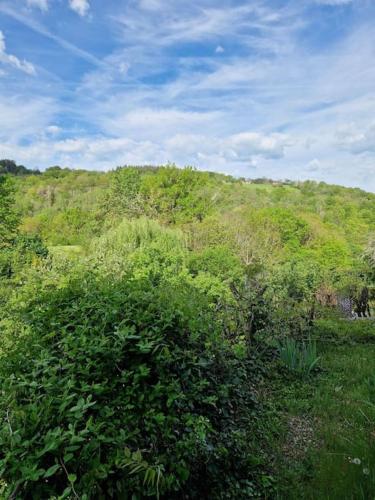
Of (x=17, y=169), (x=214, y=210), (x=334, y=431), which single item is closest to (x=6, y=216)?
(x=214, y=210)

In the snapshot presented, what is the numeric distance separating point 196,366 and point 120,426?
1.84ft

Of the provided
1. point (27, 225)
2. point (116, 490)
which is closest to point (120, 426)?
point (116, 490)

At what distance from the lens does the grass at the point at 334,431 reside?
245cm

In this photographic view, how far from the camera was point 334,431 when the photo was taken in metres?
3.33

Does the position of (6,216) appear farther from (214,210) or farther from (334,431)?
(334,431)

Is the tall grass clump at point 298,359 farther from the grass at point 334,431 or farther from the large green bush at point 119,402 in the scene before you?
the large green bush at point 119,402

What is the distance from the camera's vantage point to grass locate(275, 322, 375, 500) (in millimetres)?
2449

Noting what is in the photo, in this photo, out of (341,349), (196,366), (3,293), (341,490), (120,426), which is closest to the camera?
(120,426)

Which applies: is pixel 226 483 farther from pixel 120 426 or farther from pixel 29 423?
pixel 29 423

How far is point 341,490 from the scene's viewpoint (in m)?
2.36

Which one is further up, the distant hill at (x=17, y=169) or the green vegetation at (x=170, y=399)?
the distant hill at (x=17, y=169)

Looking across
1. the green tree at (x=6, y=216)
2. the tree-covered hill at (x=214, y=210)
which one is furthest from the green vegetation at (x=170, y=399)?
the green tree at (x=6, y=216)

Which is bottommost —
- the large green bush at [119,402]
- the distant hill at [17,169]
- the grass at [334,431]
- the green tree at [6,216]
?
the grass at [334,431]

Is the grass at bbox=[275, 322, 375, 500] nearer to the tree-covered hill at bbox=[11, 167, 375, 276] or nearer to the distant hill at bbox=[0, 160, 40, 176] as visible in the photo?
the tree-covered hill at bbox=[11, 167, 375, 276]
